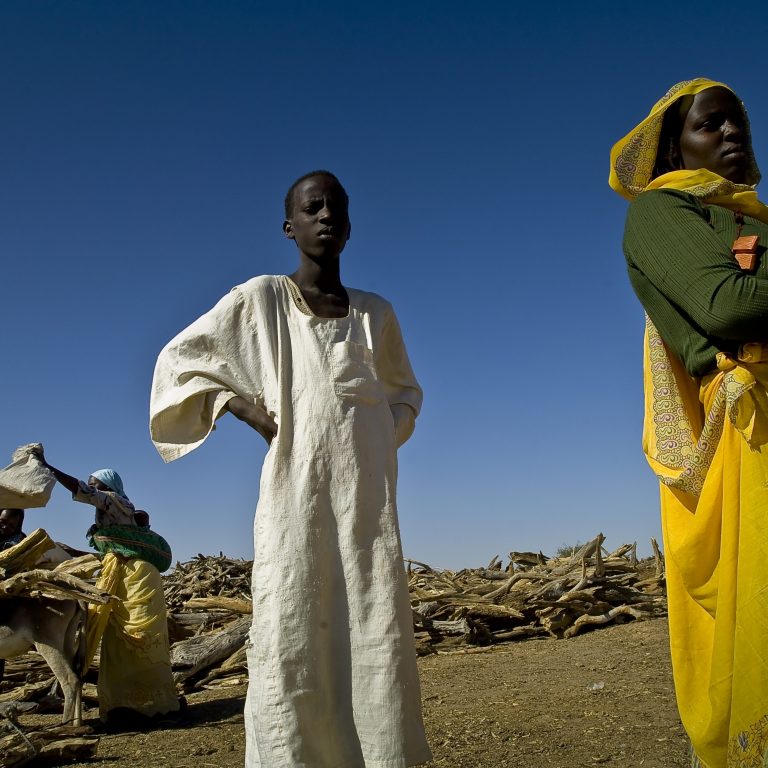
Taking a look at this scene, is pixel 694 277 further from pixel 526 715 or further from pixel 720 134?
pixel 526 715

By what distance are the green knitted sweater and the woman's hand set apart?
126 cm

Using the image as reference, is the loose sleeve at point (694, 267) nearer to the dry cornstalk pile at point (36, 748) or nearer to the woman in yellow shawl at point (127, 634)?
the dry cornstalk pile at point (36, 748)

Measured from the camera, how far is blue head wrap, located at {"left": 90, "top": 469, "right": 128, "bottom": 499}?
709 centimetres

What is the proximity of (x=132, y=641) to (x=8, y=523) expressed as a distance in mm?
1347

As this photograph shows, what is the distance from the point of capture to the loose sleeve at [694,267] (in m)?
1.96

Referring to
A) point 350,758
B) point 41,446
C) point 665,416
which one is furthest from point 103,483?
point 665,416

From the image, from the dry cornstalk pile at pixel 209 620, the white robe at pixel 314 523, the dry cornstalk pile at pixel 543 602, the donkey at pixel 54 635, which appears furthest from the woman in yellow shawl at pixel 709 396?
the dry cornstalk pile at pixel 543 602

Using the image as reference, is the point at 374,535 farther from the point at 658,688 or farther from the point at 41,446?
the point at 658,688

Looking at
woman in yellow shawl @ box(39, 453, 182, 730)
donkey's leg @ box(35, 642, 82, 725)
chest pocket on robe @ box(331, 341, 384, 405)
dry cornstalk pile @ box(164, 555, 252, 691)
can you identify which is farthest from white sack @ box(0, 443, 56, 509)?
dry cornstalk pile @ box(164, 555, 252, 691)

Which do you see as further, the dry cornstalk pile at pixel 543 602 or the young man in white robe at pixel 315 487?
the dry cornstalk pile at pixel 543 602

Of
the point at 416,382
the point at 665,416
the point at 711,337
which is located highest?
the point at 416,382

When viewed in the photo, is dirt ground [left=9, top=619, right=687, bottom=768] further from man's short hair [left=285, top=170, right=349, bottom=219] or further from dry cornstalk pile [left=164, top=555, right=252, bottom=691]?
man's short hair [left=285, top=170, right=349, bottom=219]

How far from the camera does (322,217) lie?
304 cm

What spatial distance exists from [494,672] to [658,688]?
5.43 ft
